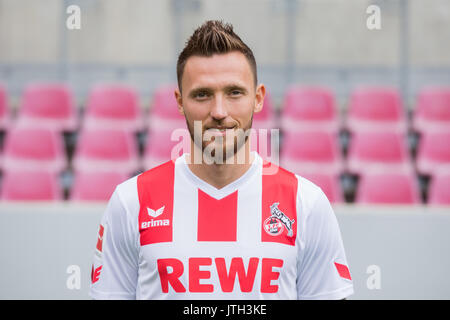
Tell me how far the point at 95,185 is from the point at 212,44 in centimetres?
220

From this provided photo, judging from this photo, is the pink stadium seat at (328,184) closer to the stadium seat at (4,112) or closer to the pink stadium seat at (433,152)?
the pink stadium seat at (433,152)

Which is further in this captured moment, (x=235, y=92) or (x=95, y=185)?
(x=95, y=185)

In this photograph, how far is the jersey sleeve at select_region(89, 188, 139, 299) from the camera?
113 cm

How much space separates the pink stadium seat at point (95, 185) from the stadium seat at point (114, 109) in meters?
0.60

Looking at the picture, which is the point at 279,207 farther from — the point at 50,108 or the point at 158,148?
the point at 50,108

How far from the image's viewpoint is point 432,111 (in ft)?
12.6

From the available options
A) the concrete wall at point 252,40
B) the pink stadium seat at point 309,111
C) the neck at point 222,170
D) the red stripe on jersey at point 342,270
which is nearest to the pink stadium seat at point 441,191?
the pink stadium seat at point 309,111

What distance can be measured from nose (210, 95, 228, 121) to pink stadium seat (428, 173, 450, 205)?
2396mm

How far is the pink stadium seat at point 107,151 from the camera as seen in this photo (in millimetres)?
3389

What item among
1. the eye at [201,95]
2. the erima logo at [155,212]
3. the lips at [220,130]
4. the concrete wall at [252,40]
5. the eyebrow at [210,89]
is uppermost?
the concrete wall at [252,40]

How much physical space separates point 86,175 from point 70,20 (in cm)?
163

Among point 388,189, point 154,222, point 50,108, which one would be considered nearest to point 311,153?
point 388,189

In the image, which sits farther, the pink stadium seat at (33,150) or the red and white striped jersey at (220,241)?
the pink stadium seat at (33,150)

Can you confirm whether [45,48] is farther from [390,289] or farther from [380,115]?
[390,289]
